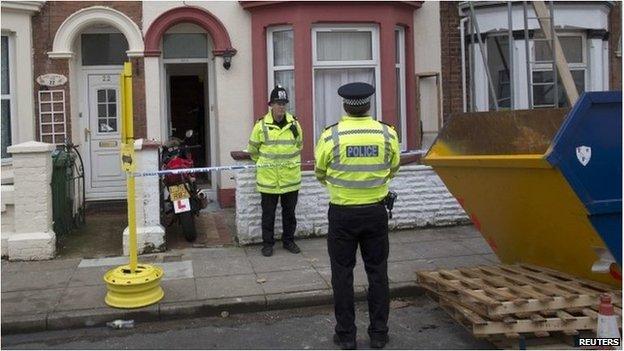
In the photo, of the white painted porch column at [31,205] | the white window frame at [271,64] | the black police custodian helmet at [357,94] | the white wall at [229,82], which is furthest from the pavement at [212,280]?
the white window frame at [271,64]

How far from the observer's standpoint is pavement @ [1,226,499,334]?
563 cm

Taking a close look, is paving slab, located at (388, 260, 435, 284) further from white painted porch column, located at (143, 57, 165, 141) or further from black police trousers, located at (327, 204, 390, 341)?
white painted porch column, located at (143, 57, 165, 141)

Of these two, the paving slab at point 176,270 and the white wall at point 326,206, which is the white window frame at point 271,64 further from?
the paving slab at point 176,270

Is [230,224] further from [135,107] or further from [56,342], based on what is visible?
[56,342]

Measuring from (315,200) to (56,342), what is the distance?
3.78 metres

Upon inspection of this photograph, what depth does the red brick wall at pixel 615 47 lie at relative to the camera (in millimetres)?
11062

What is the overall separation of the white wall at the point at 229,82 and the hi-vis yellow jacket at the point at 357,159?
17.5ft

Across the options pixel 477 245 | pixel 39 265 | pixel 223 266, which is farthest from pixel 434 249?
pixel 39 265

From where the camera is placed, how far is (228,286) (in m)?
6.25

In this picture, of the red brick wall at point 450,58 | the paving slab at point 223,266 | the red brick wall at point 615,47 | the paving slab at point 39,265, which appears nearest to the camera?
the paving slab at point 223,266

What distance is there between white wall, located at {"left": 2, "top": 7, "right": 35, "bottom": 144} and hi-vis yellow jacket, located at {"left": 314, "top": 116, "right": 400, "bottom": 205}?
20.6ft

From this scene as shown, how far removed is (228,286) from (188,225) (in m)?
1.90

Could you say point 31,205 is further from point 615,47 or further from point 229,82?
point 615,47

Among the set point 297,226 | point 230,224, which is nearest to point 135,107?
point 230,224
